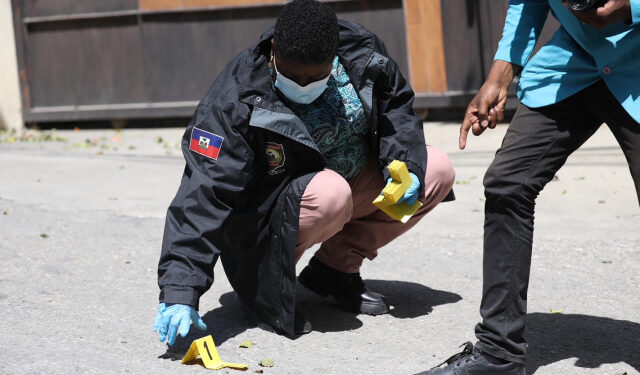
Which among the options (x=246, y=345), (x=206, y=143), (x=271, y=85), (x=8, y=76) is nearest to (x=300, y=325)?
(x=246, y=345)

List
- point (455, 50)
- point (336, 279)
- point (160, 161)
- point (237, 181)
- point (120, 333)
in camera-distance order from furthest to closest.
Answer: point (455, 50), point (160, 161), point (336, 279), point (120, 333), point (237, 181)

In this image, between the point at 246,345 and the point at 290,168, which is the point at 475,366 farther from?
the point at 290,168

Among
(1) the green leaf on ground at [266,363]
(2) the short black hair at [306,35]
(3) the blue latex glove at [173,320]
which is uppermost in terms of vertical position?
(2) the short black hair at [306,35]

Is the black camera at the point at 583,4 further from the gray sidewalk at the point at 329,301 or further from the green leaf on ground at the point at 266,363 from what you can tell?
the green leaf on ground at the point at 266,363

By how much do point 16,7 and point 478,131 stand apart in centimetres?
766

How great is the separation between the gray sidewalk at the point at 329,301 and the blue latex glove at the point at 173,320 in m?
0.12

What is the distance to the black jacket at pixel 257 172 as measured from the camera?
319cm

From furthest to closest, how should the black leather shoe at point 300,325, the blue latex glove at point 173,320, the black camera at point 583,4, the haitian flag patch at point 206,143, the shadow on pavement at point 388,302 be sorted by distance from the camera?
the shadow on pavement at point 388,302
the black leather shoe at point 300,325
the haitian flag patch at point 206,143
the blue latex glove at point 173,320
the black camera at point 583,4

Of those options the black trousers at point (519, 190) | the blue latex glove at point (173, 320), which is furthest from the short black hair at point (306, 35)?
the blue latex glove at point (173, 320)

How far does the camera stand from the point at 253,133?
3291 mm

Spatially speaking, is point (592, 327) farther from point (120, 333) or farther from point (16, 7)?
point (16, 7)

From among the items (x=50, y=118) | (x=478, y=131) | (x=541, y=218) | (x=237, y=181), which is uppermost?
(x=478, y=131)

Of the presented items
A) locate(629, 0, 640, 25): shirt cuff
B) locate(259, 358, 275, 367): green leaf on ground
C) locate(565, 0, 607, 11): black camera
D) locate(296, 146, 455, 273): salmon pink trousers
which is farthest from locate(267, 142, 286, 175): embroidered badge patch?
locate(629, 0, 640, 25): shirt cuff

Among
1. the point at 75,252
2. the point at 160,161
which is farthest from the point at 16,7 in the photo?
the point at 75,252
